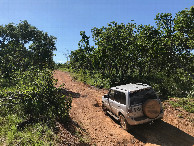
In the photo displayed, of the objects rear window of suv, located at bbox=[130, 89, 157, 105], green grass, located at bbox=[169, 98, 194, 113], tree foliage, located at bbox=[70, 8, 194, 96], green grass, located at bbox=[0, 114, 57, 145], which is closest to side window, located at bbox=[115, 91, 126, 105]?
rear window of suv, located at bbox=[130, 89, 157, 105]

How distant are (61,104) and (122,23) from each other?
12738mm

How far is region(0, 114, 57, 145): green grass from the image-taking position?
4.47 meters

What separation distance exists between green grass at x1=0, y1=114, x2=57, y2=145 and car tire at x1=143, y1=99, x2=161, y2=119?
12.2 feet

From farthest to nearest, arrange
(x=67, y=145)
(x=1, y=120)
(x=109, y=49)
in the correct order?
(x=109, y=49) < (x=1, y=120) < (x=67, y=145)

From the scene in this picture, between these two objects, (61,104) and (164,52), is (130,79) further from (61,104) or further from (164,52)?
(61,104)

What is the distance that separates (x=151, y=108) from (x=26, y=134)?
494 centimetres

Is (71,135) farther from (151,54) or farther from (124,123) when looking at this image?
(151,54)

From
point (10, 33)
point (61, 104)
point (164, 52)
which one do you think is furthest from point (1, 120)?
point (10, 33)

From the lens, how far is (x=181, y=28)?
41.0 ft

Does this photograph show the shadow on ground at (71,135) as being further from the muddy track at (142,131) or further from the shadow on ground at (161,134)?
the shadow on ground at (161,134)

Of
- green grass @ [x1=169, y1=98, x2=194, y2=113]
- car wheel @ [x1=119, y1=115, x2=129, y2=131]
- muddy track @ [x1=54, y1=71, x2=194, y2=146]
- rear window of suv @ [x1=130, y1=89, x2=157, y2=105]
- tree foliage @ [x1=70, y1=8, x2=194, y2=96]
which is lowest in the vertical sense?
muddy track @ [x1=54, y1=71, x2=194, y2=146]

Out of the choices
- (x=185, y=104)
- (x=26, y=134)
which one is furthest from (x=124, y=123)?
(x=185, y=104)

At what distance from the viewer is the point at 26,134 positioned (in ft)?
16.0

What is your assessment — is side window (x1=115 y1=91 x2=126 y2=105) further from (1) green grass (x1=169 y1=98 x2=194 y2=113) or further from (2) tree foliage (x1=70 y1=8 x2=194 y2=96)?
(2) tree foliage (x1=70 y1=8 x2=194 y2=96)
